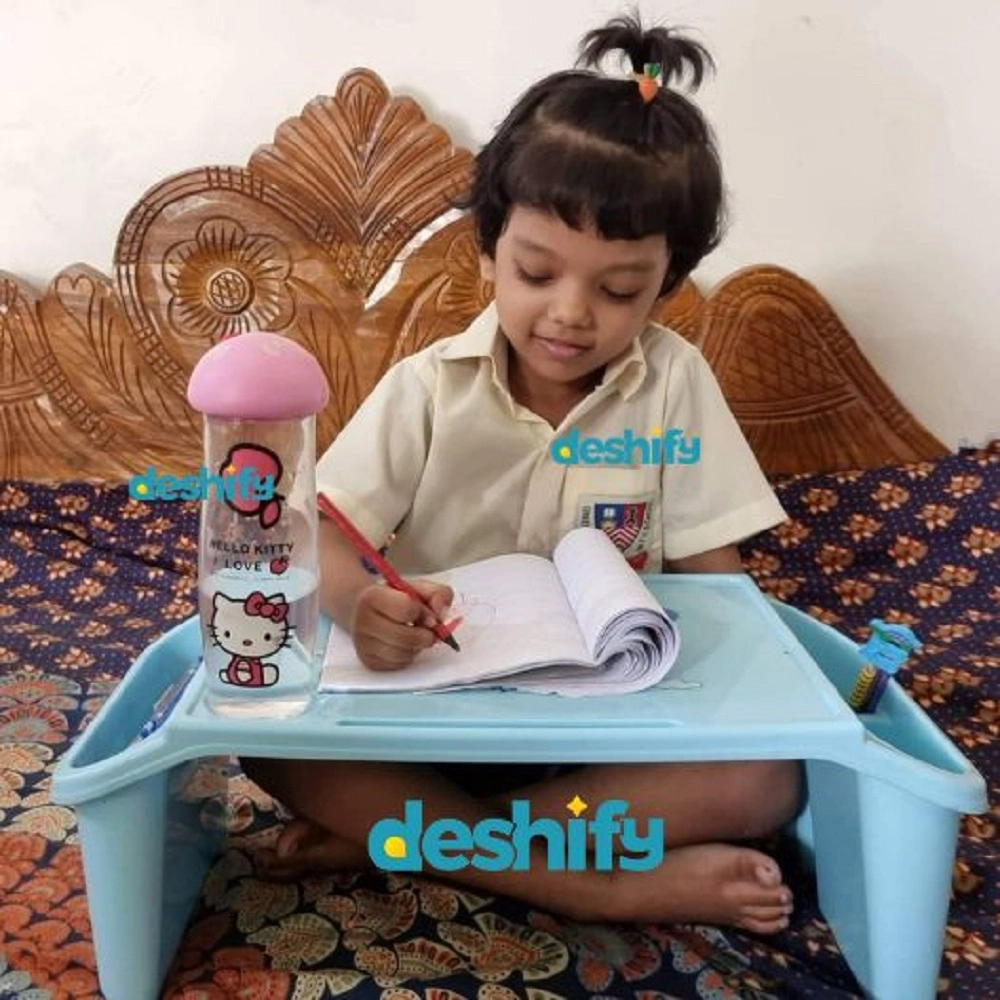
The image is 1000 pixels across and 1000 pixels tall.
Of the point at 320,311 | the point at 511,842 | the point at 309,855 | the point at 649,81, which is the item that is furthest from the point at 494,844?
the point at 320,311

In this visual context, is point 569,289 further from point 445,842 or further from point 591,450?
point 445,842

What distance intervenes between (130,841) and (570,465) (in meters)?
0.49

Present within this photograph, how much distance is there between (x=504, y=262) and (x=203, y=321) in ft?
2.24

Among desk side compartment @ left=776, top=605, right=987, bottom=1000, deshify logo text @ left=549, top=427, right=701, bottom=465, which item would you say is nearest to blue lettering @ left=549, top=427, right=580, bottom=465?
deshify logo text @ left=549, top=427, right=701, bottom=465

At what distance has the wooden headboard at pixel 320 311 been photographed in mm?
1473

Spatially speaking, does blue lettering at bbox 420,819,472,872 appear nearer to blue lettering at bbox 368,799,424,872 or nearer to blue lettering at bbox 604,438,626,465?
blue lettering at bbox 368,799,424,872

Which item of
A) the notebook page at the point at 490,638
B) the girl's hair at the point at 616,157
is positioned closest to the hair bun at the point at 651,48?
the girl's hair at the point at 616,157

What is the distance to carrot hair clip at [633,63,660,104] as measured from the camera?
91 cm

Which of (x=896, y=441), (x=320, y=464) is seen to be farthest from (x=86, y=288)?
(x=896, y=441)

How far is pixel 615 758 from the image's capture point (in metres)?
0.66

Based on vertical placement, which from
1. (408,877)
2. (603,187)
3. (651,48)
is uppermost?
(651,48)

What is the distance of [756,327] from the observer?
147cm

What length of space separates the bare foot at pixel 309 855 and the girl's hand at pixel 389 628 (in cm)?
17

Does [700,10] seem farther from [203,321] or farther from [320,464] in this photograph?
[320,464]
